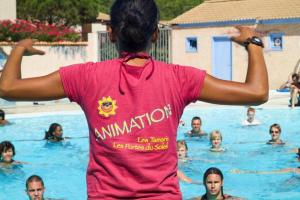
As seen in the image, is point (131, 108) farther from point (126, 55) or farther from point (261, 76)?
point (261, 76)

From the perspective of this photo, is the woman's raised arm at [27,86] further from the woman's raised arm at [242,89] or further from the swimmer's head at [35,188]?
the swimmer's head at [35,188]

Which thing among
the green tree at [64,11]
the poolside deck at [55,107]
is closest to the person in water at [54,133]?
the poolside deck at [55,107]

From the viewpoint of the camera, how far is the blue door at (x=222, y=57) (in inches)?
1036

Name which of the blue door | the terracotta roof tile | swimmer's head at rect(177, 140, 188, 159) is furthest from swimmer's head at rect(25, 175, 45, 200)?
the blue door

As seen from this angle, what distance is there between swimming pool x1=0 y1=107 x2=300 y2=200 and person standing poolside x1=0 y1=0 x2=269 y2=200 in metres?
7.12

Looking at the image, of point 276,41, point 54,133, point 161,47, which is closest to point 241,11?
point 276,41

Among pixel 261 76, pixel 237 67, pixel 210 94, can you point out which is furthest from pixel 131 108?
pixel 237 67

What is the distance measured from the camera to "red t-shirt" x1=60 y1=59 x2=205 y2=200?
7.04 ft

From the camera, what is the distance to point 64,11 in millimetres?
33844

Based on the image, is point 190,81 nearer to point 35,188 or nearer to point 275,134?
point 35,188

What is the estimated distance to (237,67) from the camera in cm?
2597

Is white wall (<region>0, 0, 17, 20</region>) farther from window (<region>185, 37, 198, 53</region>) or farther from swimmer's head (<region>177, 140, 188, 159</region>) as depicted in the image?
swimmer's head (<region>177, 140, 188, 159</region>)

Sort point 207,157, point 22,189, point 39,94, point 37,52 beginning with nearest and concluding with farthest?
point 39,94 < point 37,52 < point 22,189 < point 207,157

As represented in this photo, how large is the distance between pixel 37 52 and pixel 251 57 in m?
Answer: 0.83
